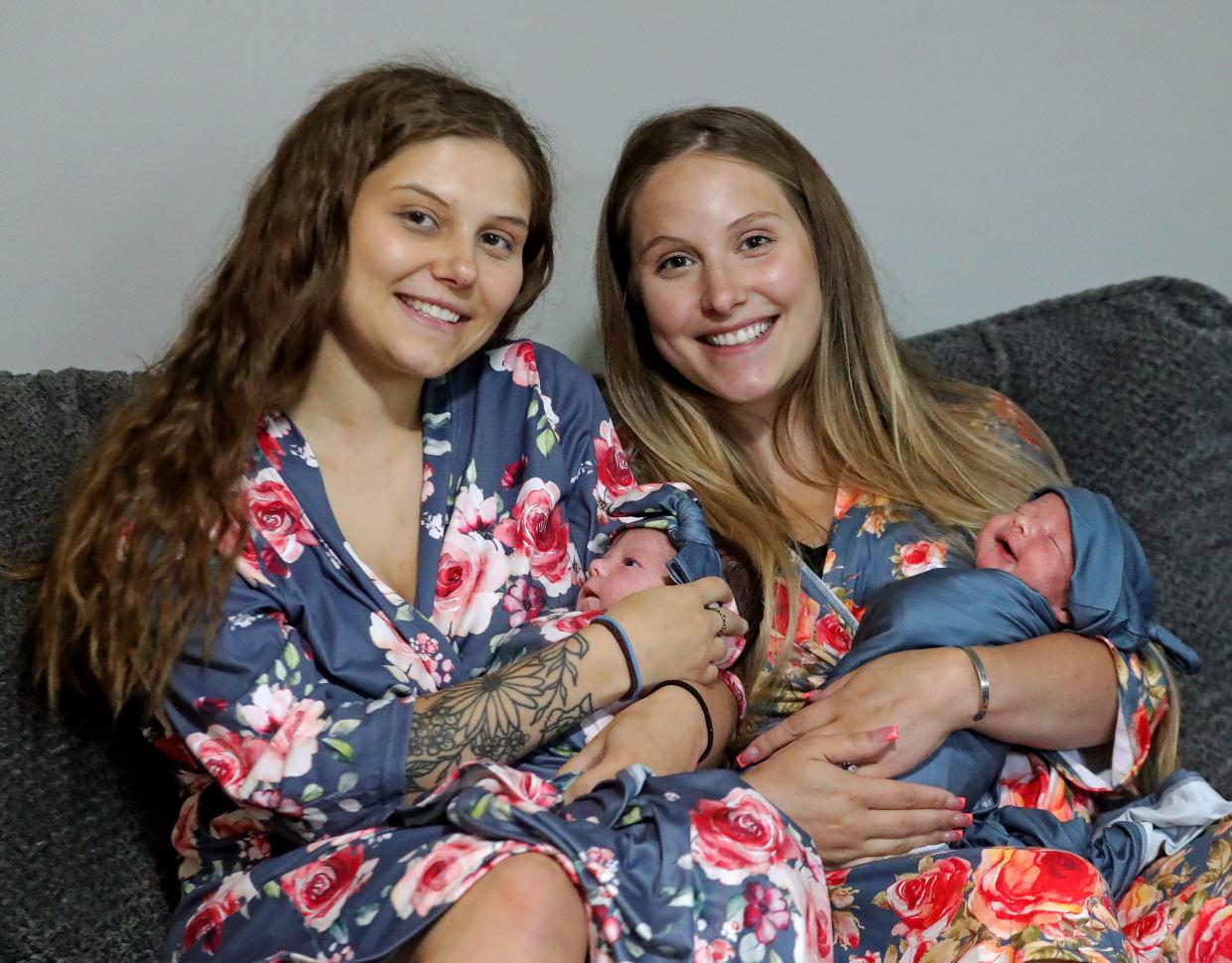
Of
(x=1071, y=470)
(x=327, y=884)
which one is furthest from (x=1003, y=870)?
(x=1071, y=470)

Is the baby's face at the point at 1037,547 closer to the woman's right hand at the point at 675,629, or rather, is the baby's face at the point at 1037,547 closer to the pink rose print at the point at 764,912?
the woman's right hand at the point at 675,629

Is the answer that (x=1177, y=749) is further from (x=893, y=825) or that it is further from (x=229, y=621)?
(x=229, y=621)

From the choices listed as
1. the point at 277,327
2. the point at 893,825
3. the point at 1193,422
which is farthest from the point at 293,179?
the point at 1193,422

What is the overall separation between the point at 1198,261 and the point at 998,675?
1.18 metres

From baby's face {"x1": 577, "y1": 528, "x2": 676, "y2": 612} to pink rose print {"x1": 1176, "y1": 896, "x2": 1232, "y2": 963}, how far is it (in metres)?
0.75

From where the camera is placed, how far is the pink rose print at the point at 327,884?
140cm

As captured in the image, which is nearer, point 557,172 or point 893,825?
point 893,825

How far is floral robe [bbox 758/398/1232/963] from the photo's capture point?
157cm

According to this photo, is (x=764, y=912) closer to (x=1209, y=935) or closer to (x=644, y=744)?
(x=644, y=744)

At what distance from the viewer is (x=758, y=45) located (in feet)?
7.97

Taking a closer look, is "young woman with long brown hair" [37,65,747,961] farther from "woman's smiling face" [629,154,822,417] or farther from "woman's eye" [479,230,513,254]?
"woman's smiling face" [629,154,822,417]

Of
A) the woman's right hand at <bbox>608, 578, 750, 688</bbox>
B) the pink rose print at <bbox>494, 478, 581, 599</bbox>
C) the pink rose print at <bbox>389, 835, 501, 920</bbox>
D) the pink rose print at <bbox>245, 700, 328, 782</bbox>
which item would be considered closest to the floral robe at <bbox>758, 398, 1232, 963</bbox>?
the woman's right hand at <bbox>608, 578, 750, 688</bbox>

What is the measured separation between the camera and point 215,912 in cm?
153

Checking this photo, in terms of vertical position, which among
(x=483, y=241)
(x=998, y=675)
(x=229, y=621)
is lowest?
(x=998, y=675)
